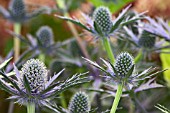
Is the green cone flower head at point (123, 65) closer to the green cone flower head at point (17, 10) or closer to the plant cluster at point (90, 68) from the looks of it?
the plant cluster at point (90, 68)

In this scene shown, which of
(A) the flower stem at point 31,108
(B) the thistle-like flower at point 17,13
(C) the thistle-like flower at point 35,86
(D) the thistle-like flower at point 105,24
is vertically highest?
(B) the thistle-like flower at point 17,13

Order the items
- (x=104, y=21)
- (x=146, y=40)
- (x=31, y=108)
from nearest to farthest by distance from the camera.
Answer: (x=31, y=108) → (x=104, y=21) → (x=146, y=40)

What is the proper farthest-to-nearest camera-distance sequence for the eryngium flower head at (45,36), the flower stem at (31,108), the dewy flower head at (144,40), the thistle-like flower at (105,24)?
the eryngium flower head at (45,36)
the dewy flower head at (144,40)
the thistle-like flower at (105,24)
the flower stem at (31,108)

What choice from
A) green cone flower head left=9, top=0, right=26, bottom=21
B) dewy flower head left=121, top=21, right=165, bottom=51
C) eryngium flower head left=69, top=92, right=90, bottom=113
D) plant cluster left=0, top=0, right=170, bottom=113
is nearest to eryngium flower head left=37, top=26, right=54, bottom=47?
plant cluster left=0, top=0, right=170, bottom=113

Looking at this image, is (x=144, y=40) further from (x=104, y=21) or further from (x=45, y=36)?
(x=45, y=36)

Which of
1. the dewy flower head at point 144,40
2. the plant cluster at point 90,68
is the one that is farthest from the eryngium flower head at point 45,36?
the dewy flower head at point 144,40

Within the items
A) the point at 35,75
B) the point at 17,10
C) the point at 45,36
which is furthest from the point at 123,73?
the point at 17,10
